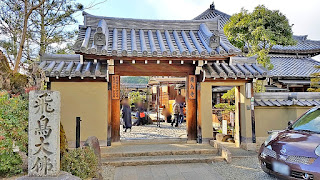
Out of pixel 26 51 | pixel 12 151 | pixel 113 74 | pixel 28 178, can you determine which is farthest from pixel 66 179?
pixel 26 51

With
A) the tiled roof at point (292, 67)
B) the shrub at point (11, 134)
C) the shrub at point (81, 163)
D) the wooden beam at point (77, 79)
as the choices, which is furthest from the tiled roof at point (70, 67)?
the tiled roof at point (292, 67)

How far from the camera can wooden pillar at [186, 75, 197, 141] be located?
28.2 ft

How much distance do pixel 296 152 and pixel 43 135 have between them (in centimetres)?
470

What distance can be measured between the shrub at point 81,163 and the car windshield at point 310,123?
485cm

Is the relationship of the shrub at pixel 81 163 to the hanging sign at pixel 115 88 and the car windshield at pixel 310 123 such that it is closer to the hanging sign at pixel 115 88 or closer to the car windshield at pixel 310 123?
the hanging sign at pixel 115 88

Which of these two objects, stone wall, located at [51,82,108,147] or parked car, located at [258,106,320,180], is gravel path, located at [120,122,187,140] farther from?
parked car, located at [258,106,320,180]

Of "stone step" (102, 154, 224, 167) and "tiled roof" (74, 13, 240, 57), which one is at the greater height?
"tiled roof" (74, 13, 240, 57)

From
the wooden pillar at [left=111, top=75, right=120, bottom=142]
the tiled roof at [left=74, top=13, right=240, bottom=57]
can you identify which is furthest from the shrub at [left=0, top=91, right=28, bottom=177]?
the wooden pillar at [left=111, top=75, right=120, bottom=142]

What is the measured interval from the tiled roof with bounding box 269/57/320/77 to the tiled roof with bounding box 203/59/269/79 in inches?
275

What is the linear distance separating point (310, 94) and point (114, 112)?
25.3ft

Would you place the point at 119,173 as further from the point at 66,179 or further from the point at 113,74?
the point at 113,74

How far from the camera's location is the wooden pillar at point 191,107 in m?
8.61

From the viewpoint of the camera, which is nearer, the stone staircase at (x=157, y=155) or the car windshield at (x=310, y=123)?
the car windshield at (x=310, y=123)

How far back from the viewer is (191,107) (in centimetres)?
865
